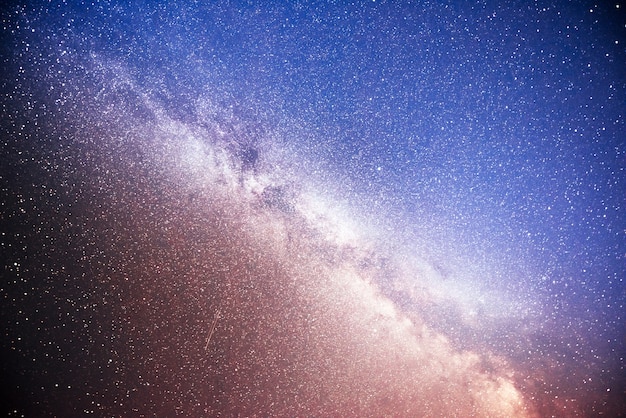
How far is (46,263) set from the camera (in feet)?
5.03

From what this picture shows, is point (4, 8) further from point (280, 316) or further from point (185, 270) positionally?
point (280, 316)

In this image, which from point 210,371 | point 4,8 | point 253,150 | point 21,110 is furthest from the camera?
point 210,371

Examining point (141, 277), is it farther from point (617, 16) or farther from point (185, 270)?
point (617, 16)

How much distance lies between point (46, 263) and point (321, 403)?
72.8 inches

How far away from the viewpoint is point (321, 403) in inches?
69.0

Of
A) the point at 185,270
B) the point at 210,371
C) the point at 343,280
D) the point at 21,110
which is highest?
the point at 21,110

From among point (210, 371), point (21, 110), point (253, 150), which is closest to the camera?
point (21, 110)

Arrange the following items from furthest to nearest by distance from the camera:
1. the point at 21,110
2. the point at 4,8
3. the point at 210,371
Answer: the point at 210,371 → the point at 21,110 → the point at 4,8

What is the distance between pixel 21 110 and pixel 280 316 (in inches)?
72.3

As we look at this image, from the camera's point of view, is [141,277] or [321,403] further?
[321,403]

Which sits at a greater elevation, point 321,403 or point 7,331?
point 321,403

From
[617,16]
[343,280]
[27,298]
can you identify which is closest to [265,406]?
[343,280]

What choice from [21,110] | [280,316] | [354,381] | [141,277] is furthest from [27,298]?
[354,381]

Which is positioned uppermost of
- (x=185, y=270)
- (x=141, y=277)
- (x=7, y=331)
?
(x=185, y=270)
